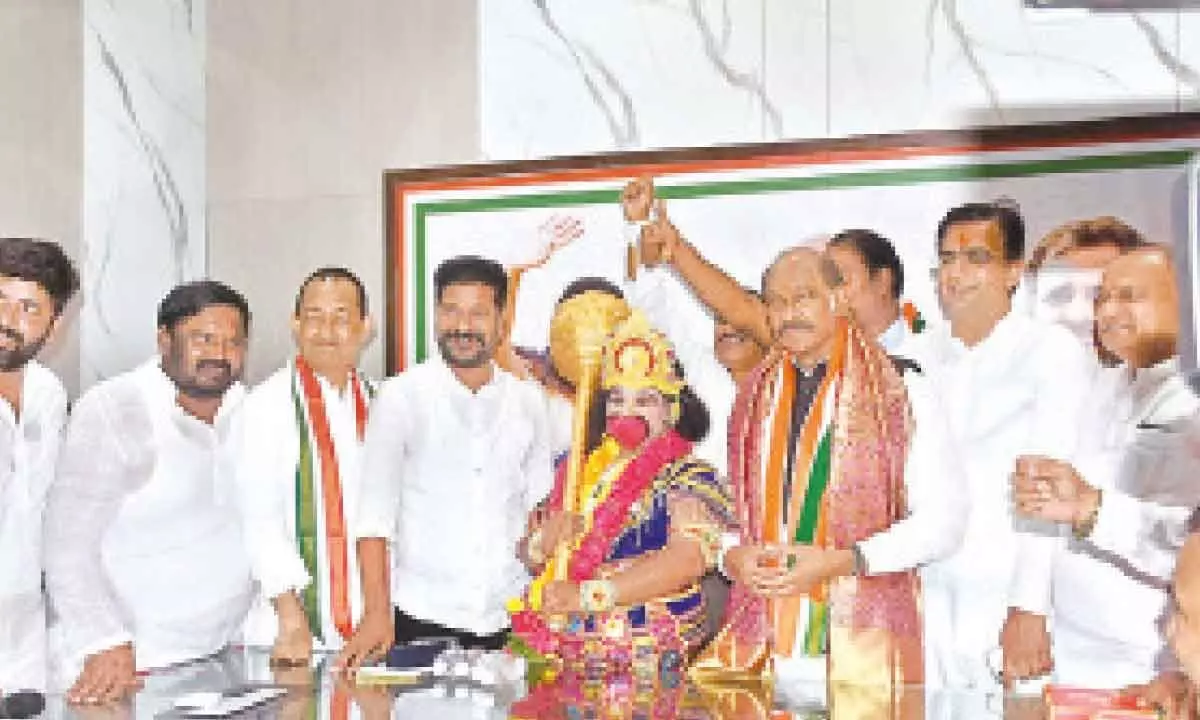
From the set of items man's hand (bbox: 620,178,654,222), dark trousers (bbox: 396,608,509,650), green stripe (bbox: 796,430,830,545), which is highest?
man's hand (bbox: 620,178,654,222)

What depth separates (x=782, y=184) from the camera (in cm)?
285

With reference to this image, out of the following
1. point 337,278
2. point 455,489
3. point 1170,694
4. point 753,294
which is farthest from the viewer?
point 337,278

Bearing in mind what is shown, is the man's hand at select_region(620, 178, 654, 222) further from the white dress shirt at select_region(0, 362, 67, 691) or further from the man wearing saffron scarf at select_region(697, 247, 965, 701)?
the white dress shirt at select_region(0, 362, 67, 691)

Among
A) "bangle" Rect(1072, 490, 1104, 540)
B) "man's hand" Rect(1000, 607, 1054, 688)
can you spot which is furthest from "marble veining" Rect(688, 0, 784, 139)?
"man's hand" Rect(1000, 607, 1054, 688)

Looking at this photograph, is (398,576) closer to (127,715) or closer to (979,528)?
(127,715)

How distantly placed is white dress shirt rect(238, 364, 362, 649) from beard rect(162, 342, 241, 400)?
0.06m

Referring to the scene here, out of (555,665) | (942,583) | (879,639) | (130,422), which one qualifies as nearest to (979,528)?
(942,583)

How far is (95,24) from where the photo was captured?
301cm

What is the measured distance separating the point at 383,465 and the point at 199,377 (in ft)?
1.38

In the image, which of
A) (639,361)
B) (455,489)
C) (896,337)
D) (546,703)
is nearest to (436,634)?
(455,489)

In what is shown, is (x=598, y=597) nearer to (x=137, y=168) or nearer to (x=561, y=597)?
(x=561, y=597)

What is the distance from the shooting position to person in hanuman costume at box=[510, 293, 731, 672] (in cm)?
258

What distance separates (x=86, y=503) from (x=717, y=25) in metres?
1.55

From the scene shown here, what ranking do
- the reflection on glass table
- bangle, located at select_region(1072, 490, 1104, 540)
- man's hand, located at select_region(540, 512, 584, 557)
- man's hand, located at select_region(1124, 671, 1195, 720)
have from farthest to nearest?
man's hand, located at select_region(540, 512, 584, 557) → bangle, located at select_region(1072, 490, 1104, 540) → the reflection on glass table → man's hand, located at select_region(1124, 671, 1195, 720)
